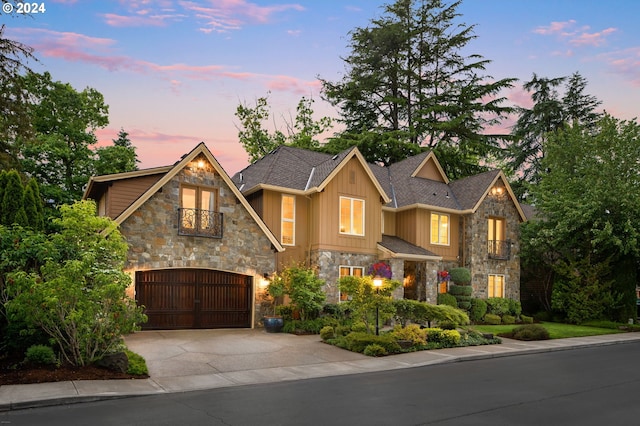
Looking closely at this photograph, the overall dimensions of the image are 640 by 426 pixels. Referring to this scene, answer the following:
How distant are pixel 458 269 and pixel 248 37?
14.7 meters

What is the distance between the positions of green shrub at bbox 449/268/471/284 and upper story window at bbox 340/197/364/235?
5.53 metres

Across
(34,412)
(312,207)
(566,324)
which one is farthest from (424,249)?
(34,412)

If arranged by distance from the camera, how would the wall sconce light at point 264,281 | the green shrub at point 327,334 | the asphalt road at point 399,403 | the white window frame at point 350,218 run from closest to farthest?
the asphalt road at point 399,403 < the green shrub at point 327,334 < the wall sconce light at point 264,281 < the white window frame at point 350,218

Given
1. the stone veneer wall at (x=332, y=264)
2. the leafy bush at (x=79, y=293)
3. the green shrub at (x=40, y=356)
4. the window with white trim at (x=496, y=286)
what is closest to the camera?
the leafy bush at (x=79, y=293)

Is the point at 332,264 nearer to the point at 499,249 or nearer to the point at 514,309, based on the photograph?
the point at 499,249

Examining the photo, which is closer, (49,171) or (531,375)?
(531,375)

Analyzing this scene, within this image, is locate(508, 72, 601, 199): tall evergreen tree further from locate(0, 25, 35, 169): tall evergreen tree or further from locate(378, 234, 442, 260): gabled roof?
locate(0, 25, 35, 169): tall evergreen tree

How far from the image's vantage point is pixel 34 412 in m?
8.39

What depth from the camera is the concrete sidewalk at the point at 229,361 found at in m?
9.59

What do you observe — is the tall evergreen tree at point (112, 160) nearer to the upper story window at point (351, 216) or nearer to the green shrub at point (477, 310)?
the upper story window at point (351, 216)

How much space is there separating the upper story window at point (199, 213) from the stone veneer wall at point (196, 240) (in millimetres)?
206

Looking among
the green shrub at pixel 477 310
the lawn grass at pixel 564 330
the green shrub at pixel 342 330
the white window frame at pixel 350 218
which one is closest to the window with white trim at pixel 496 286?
the green shrub at pixel 477 310

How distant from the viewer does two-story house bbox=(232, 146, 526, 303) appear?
76.3 ft

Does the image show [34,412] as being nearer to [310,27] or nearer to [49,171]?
[310,27]
